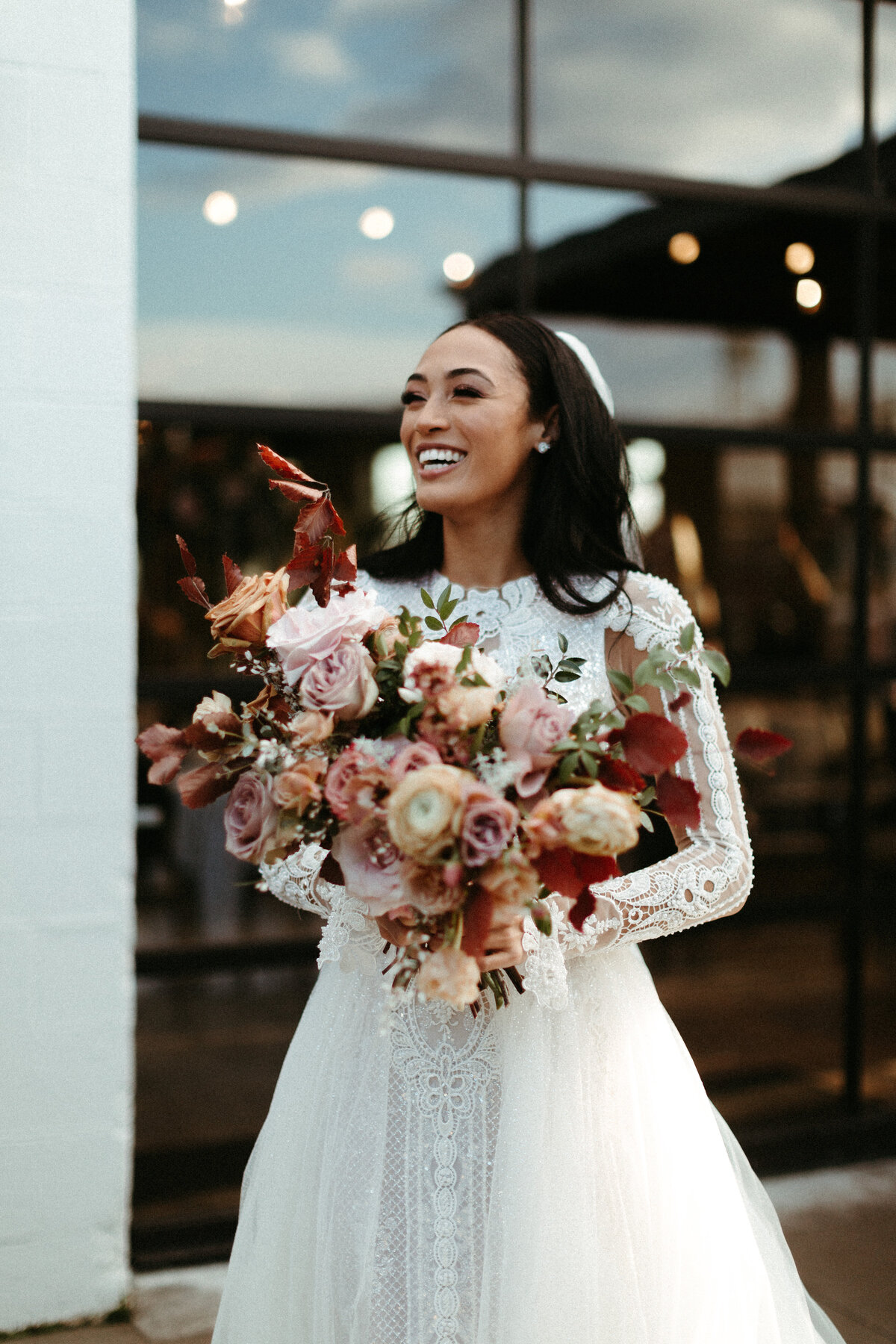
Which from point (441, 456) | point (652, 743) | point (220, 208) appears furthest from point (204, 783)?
point (220, 208)

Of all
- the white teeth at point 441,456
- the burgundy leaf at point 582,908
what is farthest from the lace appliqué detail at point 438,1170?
the white teeth at point 441,456

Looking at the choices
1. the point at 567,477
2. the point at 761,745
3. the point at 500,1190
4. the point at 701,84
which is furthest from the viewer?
the point at 701,84

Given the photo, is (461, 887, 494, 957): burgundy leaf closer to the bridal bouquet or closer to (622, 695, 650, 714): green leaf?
the bridal bouquet

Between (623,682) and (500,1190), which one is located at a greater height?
(623,682)

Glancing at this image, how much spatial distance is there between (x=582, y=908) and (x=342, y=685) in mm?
332

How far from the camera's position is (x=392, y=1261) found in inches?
61.1

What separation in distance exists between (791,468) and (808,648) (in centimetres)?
57

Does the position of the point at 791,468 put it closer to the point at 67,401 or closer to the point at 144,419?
the point at 144,419

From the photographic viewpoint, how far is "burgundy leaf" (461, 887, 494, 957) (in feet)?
3.69

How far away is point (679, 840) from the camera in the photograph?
175 centimetres

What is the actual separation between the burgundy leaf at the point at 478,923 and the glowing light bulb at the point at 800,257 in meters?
3.07

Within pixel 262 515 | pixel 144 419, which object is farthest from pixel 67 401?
pixel 262 515

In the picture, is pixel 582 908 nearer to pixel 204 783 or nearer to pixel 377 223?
pixel 204 783

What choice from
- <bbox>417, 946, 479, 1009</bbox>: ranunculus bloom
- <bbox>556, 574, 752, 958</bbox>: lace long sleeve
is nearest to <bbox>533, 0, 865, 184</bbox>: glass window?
<bbox>556, 574, 752, 958</bbox>: lace long sleeve
